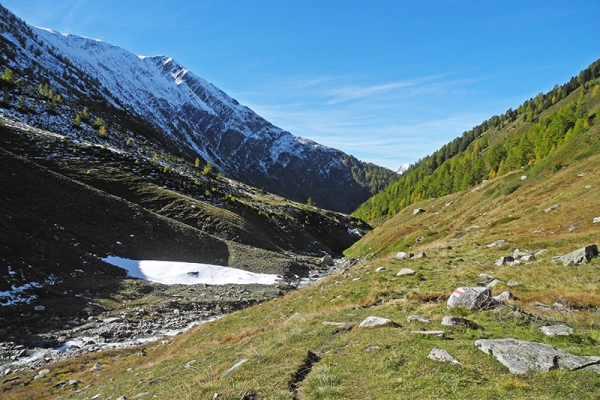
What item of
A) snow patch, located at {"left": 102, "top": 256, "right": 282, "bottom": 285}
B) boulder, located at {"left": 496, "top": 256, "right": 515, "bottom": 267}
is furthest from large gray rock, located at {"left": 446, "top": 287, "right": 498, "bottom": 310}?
snow patch, located at {"left": 102, "top": 256, "right": 282, "bottom": 285}

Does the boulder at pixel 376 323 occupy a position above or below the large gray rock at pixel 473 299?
below

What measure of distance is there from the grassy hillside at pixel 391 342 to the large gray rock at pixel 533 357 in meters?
0.24

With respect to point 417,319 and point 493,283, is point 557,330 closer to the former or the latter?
point 417,319

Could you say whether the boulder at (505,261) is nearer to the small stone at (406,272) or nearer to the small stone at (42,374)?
the small stone at (406,272)

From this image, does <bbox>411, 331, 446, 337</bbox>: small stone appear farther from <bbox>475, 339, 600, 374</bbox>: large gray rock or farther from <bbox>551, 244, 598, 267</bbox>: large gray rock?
<bbox>551, 244, 598, 267</bbox>: large gray rock

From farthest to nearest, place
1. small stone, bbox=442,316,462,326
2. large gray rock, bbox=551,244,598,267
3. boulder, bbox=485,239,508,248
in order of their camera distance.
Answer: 1. boulder, bbox=485,239,508,248
2. large gray rock, bbox=551,244,598,267
3. small stone, bbox=442,316,462,326

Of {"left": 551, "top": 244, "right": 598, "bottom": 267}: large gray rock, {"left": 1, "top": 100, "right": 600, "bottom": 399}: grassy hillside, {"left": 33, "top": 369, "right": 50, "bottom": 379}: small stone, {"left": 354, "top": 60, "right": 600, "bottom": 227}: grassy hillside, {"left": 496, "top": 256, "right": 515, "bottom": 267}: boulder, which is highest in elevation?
{"left": 354, "top": 60, "right": 600, "bottom": 227}: grassy hillside

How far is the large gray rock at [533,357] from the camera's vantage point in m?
7.04

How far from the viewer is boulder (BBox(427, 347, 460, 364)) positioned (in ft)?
26.5

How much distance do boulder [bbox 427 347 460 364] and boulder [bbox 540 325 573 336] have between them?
3.62 meters

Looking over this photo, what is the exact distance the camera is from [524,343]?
828 cm

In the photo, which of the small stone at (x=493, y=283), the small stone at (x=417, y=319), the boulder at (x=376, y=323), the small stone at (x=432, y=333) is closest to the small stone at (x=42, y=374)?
the boulder at (x=376, y=323)

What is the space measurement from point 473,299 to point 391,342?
5.17 metres

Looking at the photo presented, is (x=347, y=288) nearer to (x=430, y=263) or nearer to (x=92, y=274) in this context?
(x=430, y=263)
